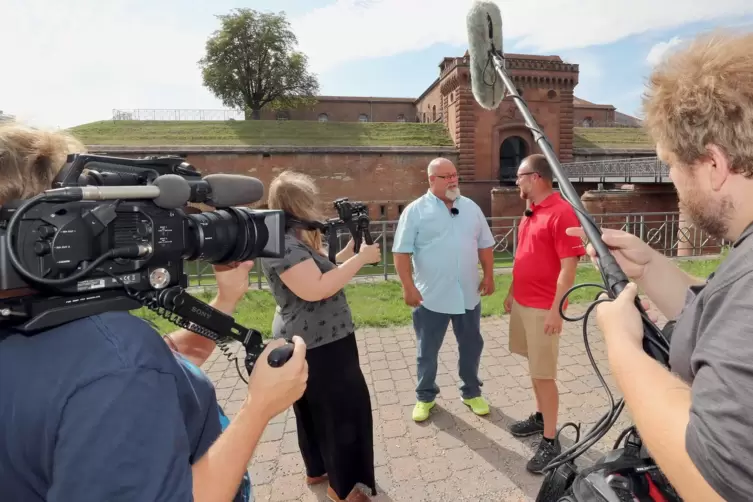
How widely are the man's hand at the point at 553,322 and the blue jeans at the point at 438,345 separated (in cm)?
78

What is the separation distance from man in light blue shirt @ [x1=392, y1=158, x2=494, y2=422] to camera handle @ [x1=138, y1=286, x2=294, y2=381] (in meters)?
2.50

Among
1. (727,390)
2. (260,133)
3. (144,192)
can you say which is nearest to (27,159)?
(144,192)

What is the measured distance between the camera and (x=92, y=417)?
79 centimetres

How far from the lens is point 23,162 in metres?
0.95

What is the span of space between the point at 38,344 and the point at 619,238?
1844 millimetres

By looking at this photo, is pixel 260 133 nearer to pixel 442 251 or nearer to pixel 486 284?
pixel 486 284

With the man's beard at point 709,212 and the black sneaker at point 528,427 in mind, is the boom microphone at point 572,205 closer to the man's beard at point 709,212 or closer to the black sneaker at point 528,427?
the man's beard at point 709,212

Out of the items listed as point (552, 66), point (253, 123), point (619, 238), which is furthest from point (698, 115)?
point (552, 66)

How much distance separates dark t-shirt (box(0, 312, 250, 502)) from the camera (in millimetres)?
786

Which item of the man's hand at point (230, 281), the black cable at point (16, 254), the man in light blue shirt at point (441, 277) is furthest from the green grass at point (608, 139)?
the black cable at point (16, 254)

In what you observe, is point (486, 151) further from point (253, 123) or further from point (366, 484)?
point (366, 484)

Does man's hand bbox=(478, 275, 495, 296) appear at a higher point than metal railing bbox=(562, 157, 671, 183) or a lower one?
lower

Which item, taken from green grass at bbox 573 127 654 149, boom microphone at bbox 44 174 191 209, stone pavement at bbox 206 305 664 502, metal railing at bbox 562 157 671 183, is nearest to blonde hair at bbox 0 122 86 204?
boom microphone at bbox 44 174 191 209

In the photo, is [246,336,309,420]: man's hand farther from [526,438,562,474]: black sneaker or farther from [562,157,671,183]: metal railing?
[562,157,671,183]: metal railing
